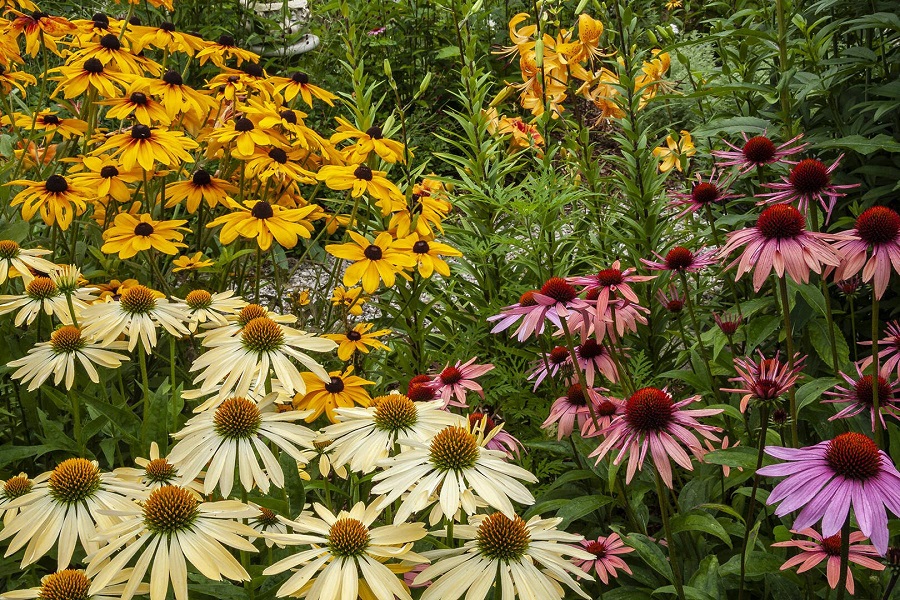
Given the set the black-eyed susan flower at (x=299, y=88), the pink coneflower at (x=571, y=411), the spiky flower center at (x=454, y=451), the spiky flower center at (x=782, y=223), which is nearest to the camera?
the spiky flower center at (x=454, y=451)

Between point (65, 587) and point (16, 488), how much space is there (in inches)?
11.8

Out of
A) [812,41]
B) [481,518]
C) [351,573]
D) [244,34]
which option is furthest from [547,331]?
[244,34]

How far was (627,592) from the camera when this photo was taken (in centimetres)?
141

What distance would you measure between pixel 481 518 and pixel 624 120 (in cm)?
152

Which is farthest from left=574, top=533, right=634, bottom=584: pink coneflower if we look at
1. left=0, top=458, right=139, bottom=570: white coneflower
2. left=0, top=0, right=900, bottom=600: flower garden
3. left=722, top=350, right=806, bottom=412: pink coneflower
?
left=0, top=458, right=139, bottom=570: white coneflower

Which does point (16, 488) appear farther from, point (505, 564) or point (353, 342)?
point (353, 342)

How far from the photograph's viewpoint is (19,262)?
1.65 meters

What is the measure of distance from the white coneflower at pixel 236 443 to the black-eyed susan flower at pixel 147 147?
111 cm

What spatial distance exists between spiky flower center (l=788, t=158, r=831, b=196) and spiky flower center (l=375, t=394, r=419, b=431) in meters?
0.83

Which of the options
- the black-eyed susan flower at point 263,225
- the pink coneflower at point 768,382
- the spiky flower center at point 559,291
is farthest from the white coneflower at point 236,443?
the black-eyed susan flower at point 263,225

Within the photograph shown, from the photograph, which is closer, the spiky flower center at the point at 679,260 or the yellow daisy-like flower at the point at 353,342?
the spiky flower center at the point at 679,260

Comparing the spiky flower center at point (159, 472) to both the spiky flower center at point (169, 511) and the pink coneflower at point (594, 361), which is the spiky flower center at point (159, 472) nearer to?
the spiky flower center at point (169, 511)

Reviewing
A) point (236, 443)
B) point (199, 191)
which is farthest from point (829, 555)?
point (199, 191)

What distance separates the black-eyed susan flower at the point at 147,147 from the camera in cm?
197
